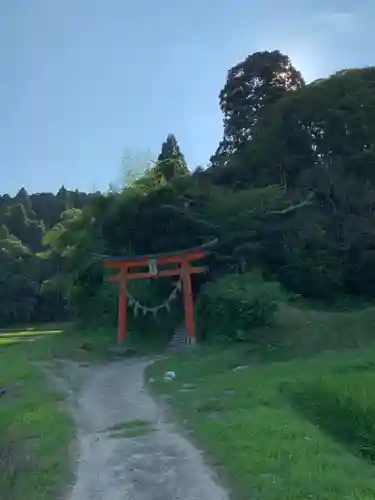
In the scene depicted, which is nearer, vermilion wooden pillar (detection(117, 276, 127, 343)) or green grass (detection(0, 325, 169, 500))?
green grass (detection(0, 325, 169, 500))

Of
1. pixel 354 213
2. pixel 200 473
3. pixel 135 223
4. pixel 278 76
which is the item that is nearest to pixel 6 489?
pixel 200 473

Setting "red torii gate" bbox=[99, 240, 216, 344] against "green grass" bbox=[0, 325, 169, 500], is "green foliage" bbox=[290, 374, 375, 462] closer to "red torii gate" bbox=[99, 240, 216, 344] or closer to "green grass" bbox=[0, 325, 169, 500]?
"green grass" bbox=[0, 325, 169, 500]

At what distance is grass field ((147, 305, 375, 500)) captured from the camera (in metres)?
5.82

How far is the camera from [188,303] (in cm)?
1777

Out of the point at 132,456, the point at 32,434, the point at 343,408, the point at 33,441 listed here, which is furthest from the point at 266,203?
the point at 132,456

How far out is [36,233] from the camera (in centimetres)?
4991

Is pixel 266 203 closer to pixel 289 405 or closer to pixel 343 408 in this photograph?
pixel 343 408

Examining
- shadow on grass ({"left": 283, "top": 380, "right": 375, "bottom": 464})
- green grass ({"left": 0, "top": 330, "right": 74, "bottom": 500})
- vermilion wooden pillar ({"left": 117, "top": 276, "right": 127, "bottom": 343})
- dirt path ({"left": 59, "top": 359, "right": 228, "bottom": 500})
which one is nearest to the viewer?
dirt path ({"left": 59, "top": 359, "right": 228, "bottom": 500})

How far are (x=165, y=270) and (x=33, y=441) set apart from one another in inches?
447

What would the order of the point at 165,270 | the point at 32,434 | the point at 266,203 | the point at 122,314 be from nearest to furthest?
the point at 32,434 < the point at 122,314 < the point at 165,270 < the point at 266,203

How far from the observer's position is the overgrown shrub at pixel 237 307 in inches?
643

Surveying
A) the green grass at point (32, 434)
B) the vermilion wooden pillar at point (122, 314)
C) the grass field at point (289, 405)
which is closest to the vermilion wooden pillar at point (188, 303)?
the grass field at point (289, 405)

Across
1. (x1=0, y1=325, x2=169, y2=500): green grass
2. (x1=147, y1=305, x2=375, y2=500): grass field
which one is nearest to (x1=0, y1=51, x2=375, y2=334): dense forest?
(x1=147, y1=305, x2=375, y2=500): grass field

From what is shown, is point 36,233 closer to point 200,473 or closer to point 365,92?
point 365,92
